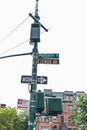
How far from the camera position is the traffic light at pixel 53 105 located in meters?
8.78

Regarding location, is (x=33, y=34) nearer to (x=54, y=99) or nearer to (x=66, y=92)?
(x=54, y=99)

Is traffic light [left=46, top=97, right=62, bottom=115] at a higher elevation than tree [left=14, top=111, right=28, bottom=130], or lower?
lower

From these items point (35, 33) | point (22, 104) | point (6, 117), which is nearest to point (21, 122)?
point (6, 117)

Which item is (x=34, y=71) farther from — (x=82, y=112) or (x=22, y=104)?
(x=82, y=112)

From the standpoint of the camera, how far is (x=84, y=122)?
154 feet

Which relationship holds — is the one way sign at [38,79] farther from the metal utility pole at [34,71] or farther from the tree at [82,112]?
the tree at [82,112]

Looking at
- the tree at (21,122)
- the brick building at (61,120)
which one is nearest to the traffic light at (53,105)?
the brick building at (61,120)

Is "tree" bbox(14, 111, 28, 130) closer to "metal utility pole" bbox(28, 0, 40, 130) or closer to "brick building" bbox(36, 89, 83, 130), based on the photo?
"brick building" bbox(36, 89, 83, 130)

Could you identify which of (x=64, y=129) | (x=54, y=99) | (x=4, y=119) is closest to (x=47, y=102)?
(x=54, y=99)

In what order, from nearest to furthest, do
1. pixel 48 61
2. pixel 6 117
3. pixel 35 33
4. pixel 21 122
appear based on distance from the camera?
pixel 35 33 → pixel 48 61 → pixel 6 117 → pixel 21 122

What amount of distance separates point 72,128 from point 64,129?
3609 mm

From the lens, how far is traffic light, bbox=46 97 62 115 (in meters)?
8.78

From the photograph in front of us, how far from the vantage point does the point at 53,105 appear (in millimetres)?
8844

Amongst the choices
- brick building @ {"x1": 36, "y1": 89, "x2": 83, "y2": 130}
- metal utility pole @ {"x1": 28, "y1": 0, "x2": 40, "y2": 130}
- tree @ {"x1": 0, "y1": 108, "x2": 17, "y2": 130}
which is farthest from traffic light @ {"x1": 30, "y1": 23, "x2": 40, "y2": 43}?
brick building @ {"x1": 36, "y1": 89, "x2": 83, "y2": 130}
